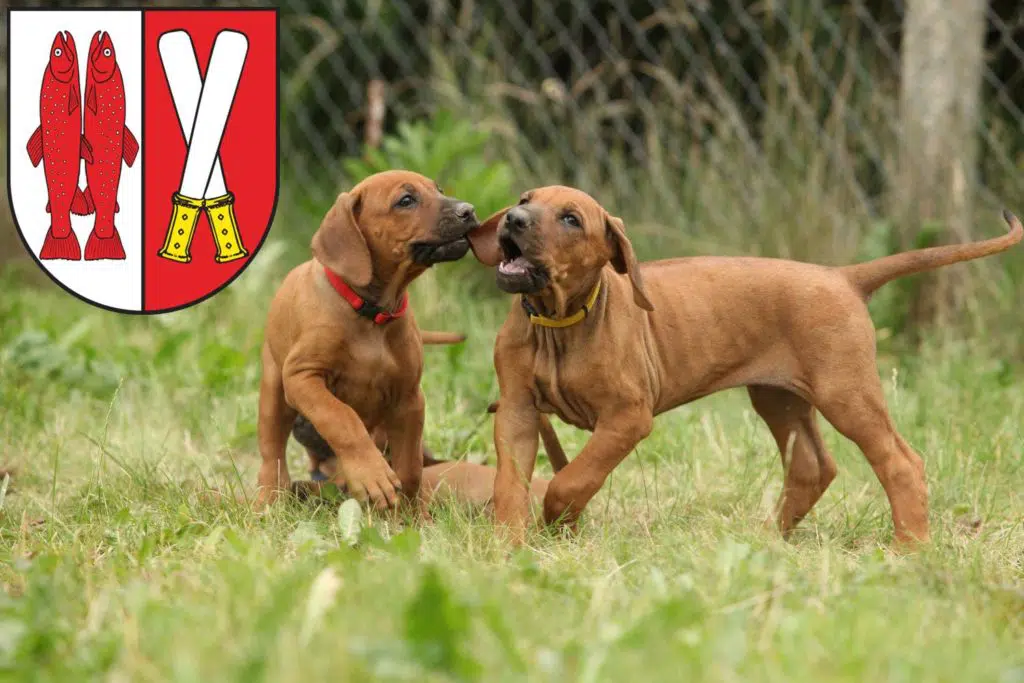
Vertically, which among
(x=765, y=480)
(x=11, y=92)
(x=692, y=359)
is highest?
(x=11, y=92)

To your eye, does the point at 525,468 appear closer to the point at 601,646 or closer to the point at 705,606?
the point at 705,606

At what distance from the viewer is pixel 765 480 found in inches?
188

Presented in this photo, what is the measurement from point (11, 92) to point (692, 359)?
8.95ft

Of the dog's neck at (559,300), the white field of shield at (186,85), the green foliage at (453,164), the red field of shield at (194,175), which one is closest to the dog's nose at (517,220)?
the dog's neck at (559,300)

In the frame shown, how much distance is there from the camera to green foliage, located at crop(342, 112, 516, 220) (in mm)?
6840

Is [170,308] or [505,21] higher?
[505,21]

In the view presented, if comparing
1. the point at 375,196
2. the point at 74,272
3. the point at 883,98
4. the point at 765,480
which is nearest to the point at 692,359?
the point at 765,480

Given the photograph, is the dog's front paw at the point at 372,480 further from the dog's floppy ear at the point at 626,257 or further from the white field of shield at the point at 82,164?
the white field of shield at the point at 82,164

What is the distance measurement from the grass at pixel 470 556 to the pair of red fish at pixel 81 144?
732 mm

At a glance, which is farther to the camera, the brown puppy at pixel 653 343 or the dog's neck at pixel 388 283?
the dog's neck at pixel 388 283

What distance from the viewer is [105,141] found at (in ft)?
17.1

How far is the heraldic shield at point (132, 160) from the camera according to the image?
5.13m

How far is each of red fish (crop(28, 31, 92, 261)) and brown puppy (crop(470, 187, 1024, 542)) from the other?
5.58ft

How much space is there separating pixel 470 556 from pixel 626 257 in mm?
1042
